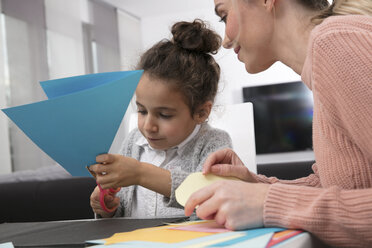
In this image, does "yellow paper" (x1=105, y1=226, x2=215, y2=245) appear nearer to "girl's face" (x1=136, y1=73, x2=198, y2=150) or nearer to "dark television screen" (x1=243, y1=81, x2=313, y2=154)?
"girl's face" (x1=136, y1=73, x2=198, y2=150)

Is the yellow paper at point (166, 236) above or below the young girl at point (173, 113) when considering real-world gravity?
below

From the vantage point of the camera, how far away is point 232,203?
54cm

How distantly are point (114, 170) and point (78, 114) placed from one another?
0.72 feet

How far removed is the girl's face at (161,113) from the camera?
1191 mm

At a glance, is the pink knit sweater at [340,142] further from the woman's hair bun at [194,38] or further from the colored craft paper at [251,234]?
the woman's hair bun at [194,38]

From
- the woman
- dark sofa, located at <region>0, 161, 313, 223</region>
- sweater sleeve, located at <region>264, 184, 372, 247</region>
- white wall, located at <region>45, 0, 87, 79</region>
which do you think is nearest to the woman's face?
the woman

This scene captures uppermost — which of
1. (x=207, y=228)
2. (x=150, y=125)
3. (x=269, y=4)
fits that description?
(x=269, y=4)

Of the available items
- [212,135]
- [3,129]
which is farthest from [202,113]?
[3,129]

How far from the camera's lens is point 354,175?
Result: 2.04 feet

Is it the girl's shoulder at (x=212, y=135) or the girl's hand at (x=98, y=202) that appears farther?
the girl's shoulder at (x=212, y=135)

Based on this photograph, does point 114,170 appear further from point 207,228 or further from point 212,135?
point 212,135

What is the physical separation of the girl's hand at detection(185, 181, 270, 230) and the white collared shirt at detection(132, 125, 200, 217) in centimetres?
67

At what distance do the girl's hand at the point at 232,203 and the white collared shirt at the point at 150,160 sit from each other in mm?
673

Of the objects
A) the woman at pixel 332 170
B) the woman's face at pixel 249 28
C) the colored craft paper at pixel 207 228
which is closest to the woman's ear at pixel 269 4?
the woman's face at pixel 249 28
